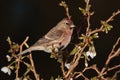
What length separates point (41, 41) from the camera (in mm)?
2744

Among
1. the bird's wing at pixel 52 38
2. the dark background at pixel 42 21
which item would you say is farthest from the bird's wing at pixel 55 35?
the dark background at pixel 42 21

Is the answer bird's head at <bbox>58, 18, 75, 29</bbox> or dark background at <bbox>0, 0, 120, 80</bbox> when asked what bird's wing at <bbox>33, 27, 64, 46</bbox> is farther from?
dark background at <bbox>0, 0, 120, 80</bbox>

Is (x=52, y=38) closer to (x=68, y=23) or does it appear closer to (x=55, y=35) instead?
(x=55, y=35)

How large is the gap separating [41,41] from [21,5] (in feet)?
7.29

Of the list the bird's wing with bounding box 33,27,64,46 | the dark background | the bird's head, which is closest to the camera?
the bird's head

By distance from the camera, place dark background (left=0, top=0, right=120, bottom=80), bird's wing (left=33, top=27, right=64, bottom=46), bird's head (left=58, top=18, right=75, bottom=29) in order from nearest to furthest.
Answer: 1. bird's head (left=58, top=18, right=75, bottom=29)
2. bird's wing (left=33, top=27, right=64, bottom=46)
3. dark background (left=0, top=0, right=120, bottom=80)

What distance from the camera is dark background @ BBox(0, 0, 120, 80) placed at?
14.6ft

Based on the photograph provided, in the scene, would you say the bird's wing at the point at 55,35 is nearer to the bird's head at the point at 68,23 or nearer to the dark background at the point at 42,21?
the bird's head at the point at 68,23

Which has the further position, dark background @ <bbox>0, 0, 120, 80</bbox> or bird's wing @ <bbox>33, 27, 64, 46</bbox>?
dark background @ <bbox>0, 0, 120, 80</bbox>

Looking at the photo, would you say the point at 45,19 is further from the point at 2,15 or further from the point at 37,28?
the point at 2,15

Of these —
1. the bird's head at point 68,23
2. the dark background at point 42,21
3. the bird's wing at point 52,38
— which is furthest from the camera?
the dark background at point 42,21

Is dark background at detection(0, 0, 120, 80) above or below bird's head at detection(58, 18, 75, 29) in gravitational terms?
above

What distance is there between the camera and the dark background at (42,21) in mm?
4465

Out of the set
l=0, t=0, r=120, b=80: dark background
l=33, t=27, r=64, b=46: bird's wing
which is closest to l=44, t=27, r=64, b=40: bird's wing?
l=33, t=27, r=64, b=46: bird's wing
